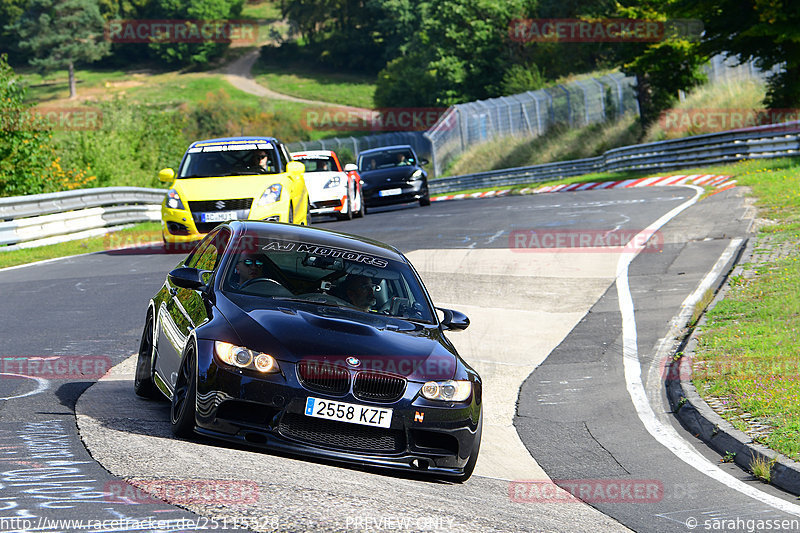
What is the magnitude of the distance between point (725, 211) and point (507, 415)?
1241 cm

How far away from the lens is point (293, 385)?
6.34 meters

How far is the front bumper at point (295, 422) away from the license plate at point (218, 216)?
Answer: 10393 mm

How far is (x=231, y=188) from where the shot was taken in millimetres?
16984

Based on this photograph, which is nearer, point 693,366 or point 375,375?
point 375,375

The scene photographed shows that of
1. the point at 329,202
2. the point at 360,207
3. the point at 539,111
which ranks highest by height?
the point at 329,202

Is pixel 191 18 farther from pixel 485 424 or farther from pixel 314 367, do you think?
pixel 314 367

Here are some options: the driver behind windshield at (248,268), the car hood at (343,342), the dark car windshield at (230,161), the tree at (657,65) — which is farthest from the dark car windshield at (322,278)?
the tree at (657,65)

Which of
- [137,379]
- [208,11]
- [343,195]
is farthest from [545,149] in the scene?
[208,11]

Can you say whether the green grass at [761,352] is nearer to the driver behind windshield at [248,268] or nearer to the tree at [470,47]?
the driver behind windshield at [248,268]

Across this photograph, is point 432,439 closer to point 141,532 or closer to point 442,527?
point 442,527

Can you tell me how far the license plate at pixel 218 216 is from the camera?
55.0ft

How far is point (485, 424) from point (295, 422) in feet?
9.93

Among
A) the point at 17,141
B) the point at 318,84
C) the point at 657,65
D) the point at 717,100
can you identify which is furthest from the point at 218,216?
the point at 318,84

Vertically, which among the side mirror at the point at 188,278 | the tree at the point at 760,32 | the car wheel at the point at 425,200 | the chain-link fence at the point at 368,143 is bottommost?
the chain-link fence at the point at 368,143
